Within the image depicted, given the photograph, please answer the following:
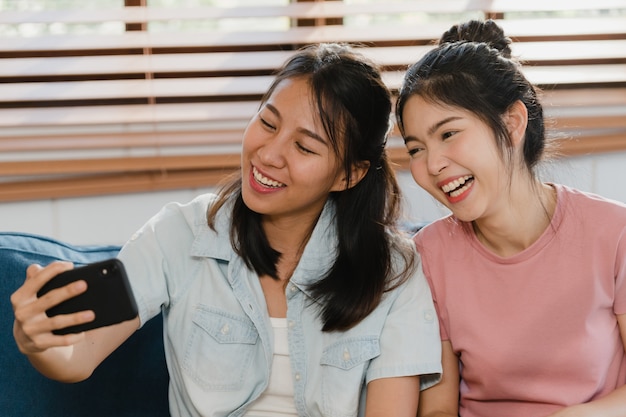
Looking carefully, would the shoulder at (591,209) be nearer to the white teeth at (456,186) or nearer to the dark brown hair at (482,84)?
the dark brown hair at (482,84)

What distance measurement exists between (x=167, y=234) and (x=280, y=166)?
0.24 metres

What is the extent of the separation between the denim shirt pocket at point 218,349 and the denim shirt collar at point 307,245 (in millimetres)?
101

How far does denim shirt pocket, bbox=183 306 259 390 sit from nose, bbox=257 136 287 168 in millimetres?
272

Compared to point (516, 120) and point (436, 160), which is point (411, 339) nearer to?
point (436, 160)

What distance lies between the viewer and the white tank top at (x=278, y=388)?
5.06 feet

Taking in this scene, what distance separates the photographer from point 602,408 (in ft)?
4.75

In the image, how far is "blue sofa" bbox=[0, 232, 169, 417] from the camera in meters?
1.56

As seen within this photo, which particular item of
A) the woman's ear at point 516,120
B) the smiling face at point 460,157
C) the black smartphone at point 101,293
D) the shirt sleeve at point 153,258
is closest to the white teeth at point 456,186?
the smiling face at point 460,157

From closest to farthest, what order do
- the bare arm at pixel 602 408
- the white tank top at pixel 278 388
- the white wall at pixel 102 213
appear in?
the bare arm at pixel 602 408
the white tank top at pixel 278 388
the white wall at pixel 102 213

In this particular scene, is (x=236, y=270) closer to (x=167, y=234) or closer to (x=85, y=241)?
(x=167, y=234)

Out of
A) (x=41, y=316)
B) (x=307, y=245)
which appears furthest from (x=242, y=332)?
(x=41, y=316)

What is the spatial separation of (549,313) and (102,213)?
108cm

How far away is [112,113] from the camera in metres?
2.09

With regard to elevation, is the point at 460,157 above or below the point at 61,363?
above
